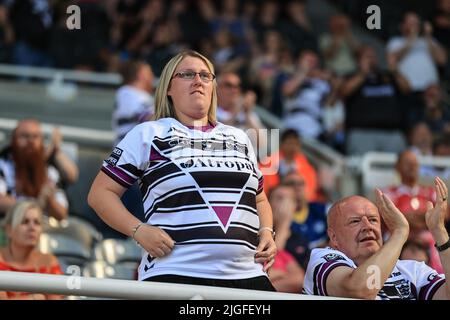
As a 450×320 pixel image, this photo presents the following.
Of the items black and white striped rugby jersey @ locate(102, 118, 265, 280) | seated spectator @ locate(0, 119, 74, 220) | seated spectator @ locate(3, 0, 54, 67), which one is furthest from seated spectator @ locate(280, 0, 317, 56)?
black and white striped rugby jersey @ locate(102, 118, 265, 280)

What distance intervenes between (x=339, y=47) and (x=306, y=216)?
15.7 ft

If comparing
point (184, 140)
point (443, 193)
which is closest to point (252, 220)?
point (184, 140)

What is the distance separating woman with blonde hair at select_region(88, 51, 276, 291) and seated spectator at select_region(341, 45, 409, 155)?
646 centimetres

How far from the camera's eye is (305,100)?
1237 cm

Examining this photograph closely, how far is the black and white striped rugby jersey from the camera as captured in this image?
5.07 meters

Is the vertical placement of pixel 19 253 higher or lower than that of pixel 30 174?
lower

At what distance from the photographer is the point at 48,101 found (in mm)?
13086

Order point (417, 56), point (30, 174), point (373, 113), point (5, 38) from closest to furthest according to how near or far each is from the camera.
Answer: point (30, 174), point (373, 113), point (417, 56), point (5, 38)

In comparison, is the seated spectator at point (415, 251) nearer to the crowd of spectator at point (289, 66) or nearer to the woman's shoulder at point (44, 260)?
the crowd of spectator at point (289, 66)

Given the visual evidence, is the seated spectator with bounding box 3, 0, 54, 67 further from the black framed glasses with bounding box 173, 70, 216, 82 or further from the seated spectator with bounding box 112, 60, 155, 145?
the black framed glasses with bounding box 173, 70, 216, 82

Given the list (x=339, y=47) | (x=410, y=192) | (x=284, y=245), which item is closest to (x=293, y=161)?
(x=410, y=192)

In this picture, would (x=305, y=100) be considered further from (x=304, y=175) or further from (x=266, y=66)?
(x=304, y=175)
